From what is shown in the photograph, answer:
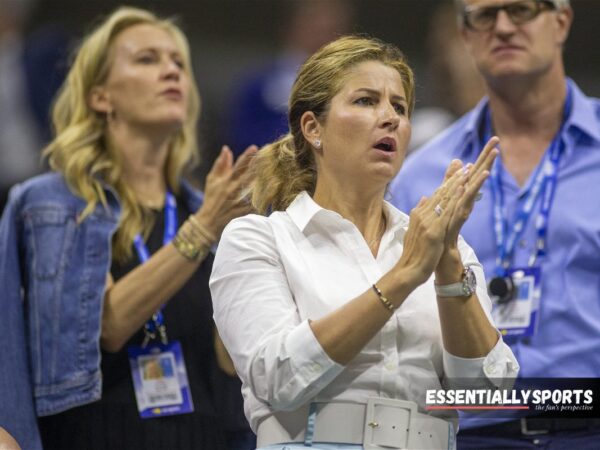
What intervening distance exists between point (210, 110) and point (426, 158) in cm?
226

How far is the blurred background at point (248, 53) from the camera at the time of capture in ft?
18.0

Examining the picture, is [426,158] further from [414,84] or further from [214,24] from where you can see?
[214,24]

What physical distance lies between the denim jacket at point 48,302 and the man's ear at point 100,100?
0.38 metres

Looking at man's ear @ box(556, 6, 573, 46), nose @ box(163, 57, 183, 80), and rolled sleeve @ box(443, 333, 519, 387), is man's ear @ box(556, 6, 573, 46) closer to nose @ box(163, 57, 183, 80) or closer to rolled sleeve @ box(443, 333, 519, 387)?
nose @ box(163, 57, 183, 80)

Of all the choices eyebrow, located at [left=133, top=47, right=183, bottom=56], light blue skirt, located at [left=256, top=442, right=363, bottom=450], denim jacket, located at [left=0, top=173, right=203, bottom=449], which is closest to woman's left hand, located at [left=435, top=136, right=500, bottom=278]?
light blue skirt, located at [left=256, top=442, right=363, bottom=450]

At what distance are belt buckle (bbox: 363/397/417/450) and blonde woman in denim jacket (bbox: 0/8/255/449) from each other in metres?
1.10

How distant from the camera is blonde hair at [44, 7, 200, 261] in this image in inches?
142

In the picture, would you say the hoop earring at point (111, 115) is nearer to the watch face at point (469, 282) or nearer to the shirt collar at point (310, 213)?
the shirt collar at point (310, 213)

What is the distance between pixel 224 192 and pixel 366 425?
1189 mm

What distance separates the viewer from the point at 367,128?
258 centimetres

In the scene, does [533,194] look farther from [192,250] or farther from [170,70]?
[170,70]

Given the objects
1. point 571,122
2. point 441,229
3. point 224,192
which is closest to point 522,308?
point 571,122

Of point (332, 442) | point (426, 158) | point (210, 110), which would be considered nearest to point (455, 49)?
point (210, 110)

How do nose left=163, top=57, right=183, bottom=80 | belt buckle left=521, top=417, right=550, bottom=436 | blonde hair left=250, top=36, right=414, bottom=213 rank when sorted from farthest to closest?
nose left=163, top=57, right=183, bottom=80 → belt buckle left=521, top=417, right=550, bottom=436 → blonde hair left=250, top=36, right=414, bottom=213
